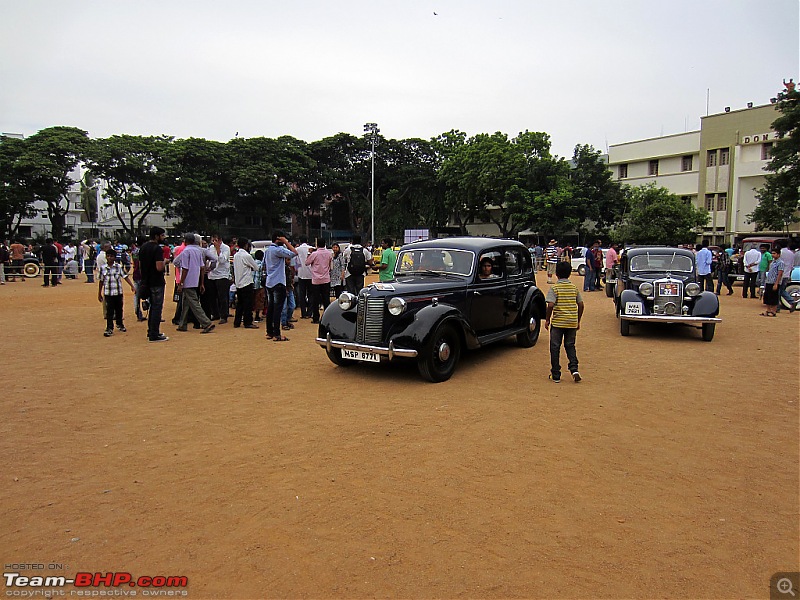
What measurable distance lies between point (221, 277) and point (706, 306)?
9.26 metres

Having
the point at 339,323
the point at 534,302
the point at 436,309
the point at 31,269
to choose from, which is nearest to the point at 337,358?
the point at 339,323

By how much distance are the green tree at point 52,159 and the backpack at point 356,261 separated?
111ft

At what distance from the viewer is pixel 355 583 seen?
2.93 metres

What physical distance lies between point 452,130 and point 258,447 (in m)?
47.7

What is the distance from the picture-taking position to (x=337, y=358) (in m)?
7.60

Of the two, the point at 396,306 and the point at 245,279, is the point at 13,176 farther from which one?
the point at 396,306

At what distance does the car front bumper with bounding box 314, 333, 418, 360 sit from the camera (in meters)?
6.68

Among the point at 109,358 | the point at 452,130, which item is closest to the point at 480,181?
the point at 452,130

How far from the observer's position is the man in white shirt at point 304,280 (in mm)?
11547

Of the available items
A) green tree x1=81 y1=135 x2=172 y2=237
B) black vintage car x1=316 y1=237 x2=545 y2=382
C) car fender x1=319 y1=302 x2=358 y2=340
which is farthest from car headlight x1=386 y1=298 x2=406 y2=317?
green tree x1=81 y1=135 x2=172 y2=237

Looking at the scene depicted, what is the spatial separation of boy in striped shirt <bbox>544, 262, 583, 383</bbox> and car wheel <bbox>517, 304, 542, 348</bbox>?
7.01ft

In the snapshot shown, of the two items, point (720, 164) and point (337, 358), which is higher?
point (720, 164)

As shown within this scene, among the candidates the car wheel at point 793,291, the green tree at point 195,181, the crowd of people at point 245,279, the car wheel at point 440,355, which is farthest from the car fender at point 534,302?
the green tree at point 195,181

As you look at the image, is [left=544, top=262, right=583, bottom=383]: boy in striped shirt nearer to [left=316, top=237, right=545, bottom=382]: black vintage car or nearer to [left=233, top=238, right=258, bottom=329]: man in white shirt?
[left=316, top=237, right=545, bottom=382]: black vintage car
